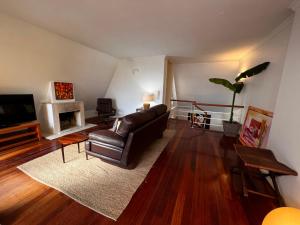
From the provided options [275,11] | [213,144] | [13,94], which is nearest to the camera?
[275,11]

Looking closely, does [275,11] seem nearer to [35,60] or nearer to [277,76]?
[277,76]

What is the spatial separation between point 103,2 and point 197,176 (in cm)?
306

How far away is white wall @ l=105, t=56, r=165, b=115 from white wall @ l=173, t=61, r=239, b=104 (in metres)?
1.44

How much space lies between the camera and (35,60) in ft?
10.5

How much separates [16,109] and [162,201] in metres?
3.87

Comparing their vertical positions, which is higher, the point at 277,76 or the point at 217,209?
the point at 277,76

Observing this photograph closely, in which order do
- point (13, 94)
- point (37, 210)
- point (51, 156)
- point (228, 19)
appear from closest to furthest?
point (37, 210) → point (228, 19) → point (51, 156) → point (13, 94)

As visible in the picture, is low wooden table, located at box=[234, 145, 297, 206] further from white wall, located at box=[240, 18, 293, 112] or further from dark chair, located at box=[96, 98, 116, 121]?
dark chair, located at box=[96, 98, 116, 121]

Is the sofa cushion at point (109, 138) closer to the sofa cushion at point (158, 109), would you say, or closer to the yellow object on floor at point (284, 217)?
the sofa cushion at point (158, 109)

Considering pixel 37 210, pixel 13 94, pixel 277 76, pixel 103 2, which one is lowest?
pixel 37 210

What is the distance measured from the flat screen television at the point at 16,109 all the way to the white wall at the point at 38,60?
8.7 inches

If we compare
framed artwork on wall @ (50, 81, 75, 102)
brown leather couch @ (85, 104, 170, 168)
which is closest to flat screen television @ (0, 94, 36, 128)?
framed artwork on wall @ (50, 81, 75, 102)

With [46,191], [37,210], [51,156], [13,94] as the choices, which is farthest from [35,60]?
[37,210]

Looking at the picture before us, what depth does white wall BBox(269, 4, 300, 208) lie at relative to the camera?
1.57 metres
